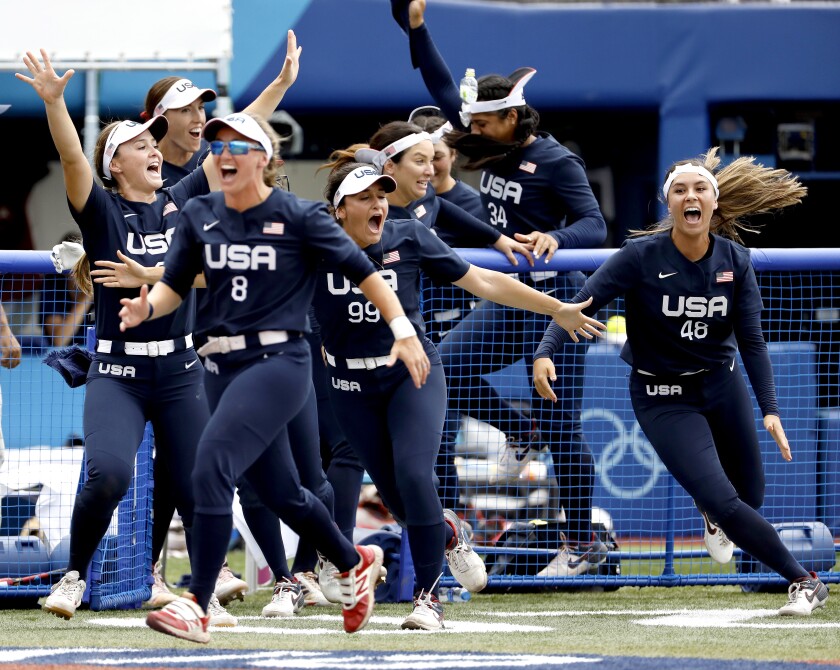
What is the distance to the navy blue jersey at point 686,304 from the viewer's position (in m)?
6.59

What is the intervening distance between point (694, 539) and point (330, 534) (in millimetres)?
2972

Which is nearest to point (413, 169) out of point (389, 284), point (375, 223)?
point (375, 223)

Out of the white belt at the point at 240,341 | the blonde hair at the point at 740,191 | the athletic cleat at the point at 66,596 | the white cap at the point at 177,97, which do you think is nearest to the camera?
the white belt at the point at 240,341

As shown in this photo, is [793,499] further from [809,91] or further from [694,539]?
[809,91]

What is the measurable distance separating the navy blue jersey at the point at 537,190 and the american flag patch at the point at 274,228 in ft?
7.08

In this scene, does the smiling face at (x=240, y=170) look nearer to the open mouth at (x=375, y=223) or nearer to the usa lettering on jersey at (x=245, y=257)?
the usa lettering on jersey at (x=245, y=257)

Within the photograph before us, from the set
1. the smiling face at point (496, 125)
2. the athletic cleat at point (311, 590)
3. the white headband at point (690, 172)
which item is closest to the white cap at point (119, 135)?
the smiling face at point (496, 125)

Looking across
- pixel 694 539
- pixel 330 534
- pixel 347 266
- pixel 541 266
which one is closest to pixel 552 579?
pixel 694 539

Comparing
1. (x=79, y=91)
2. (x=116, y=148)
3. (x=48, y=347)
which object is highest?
(x=79, y=91)

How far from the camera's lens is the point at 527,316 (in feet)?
24.6

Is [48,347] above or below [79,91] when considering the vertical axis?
below

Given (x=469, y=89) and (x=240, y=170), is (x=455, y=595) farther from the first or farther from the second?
(x=240, y=170)

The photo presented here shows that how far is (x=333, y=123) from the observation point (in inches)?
501

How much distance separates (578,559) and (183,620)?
282 centimetres
